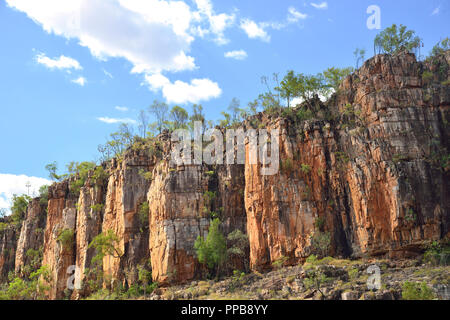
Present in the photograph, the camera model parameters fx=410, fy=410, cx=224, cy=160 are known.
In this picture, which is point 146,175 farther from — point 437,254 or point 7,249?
point 7,249

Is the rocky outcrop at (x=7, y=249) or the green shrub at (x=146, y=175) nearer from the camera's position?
the green shrub at (x=146, y=175)

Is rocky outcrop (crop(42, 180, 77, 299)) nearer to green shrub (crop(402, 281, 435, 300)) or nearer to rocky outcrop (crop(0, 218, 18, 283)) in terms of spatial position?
rocky outcrop (crop(0, 218, 18, 283))

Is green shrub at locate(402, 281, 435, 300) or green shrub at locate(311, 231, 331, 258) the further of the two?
green shrub at locate(311, 231, 331, 258)

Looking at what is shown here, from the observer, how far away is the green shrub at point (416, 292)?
78.7 feet

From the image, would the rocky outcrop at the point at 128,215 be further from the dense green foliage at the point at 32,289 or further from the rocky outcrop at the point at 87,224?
the dense green foliage at the point at 32,289

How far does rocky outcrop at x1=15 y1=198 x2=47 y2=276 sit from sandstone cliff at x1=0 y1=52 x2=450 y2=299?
12.0 metres

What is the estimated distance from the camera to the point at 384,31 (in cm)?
4456

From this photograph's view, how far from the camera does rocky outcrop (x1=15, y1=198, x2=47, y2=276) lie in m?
58.4

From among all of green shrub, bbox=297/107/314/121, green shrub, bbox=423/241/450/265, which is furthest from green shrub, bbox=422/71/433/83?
green shrub, bbox=423/241/450/265

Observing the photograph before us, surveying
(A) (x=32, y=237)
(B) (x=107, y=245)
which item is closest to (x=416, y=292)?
(B) (x=107, y=245)

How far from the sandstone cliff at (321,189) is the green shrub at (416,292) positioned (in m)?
7.96

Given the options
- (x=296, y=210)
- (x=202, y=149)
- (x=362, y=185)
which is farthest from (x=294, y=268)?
(x=202, y=149)

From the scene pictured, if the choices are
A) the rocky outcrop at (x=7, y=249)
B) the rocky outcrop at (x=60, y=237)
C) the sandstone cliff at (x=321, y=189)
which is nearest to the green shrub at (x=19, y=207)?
the rocky outcrop at (x=7, y=249)

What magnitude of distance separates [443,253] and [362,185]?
316 inches
